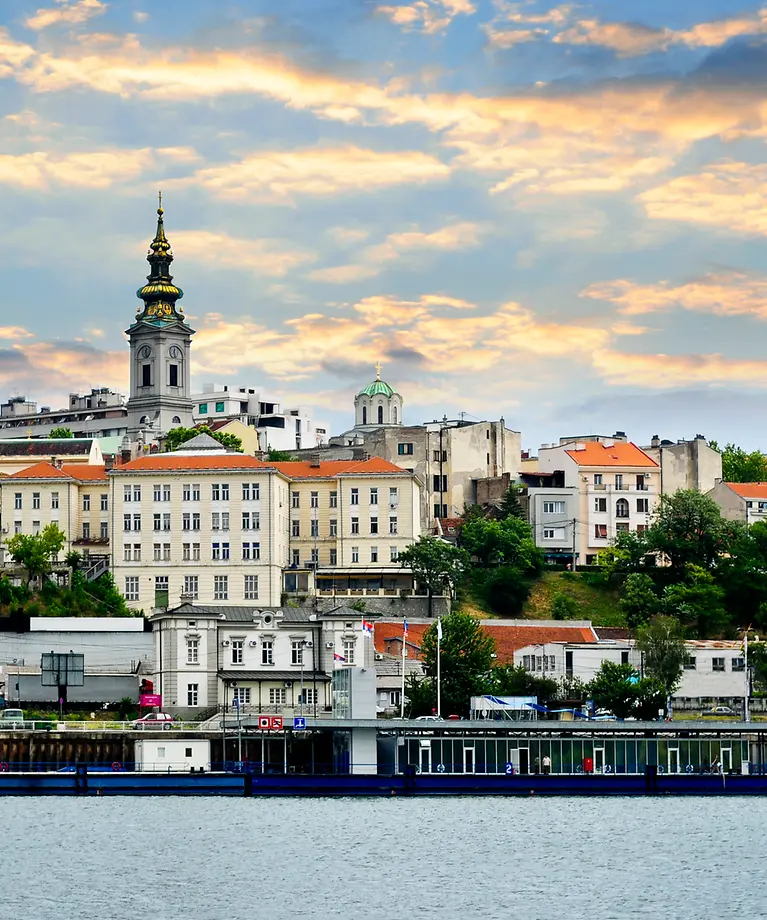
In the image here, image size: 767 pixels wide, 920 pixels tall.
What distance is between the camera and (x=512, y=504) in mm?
163625

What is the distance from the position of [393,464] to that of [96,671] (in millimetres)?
37693

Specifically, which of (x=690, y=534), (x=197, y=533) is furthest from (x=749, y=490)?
(x=197, y=533)

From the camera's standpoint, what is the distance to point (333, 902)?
73562 millimetres

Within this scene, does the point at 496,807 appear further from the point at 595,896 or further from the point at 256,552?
the point at 256,552

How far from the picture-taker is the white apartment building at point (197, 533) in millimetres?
143000

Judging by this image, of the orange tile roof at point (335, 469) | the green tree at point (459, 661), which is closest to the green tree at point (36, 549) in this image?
the orange tile roof at point (335, 469)

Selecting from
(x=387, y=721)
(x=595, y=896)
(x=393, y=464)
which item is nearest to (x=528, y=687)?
(x=387, y=721)

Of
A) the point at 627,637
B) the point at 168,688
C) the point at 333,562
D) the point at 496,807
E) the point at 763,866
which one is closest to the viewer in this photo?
the point at 763,866

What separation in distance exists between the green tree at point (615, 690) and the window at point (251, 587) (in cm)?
2665

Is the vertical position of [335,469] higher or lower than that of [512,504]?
higher

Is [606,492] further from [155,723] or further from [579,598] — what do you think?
[155,723]

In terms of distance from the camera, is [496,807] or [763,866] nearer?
[763,866]

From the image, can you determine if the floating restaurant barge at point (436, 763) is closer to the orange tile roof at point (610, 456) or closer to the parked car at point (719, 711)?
the parked car at point (719, 711)

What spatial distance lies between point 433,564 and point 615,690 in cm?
2334
